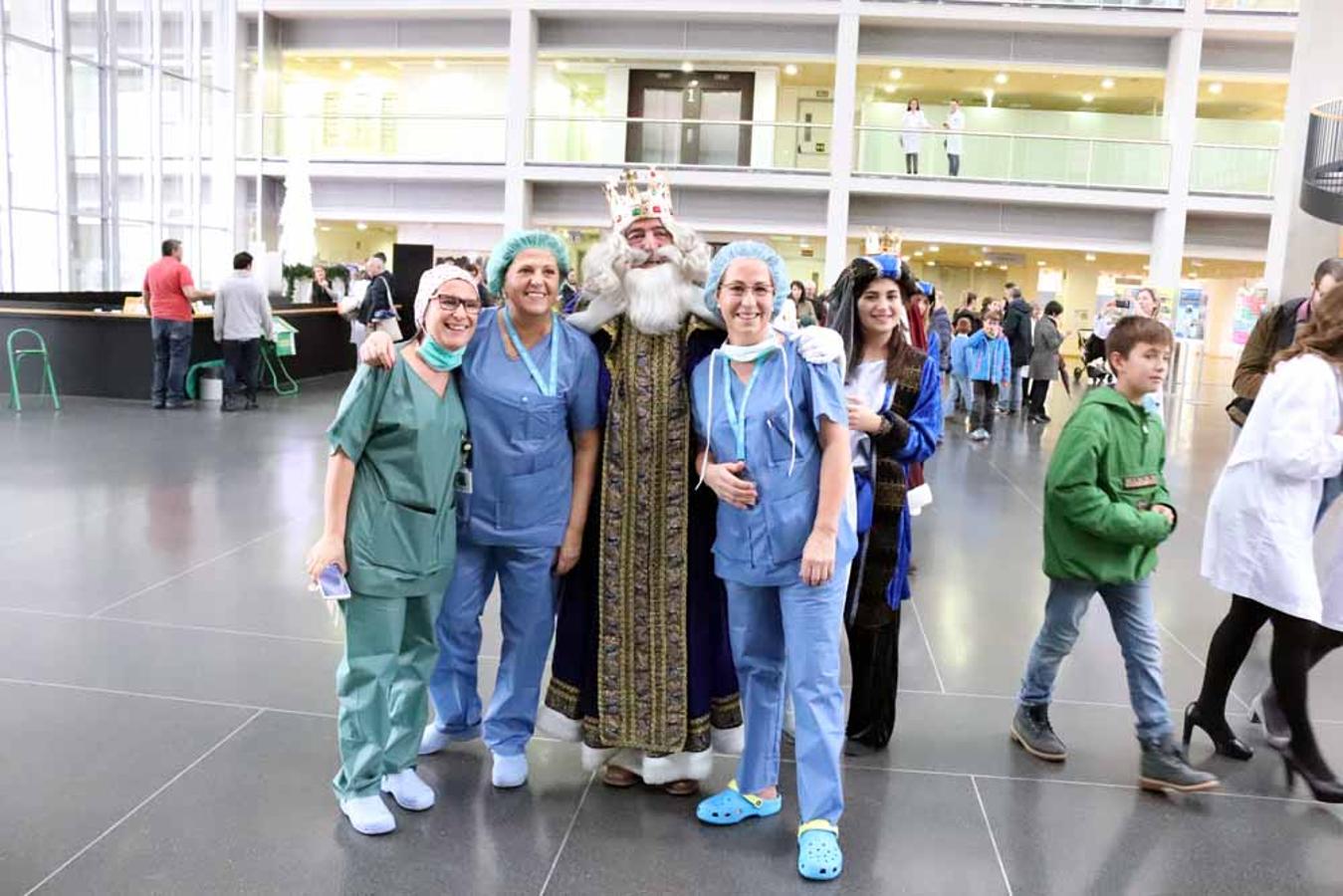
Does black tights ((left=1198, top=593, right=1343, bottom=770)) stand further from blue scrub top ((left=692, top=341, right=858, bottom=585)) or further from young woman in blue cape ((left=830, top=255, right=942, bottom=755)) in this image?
blue scrub top ((left=692, top=341, right=858, bottom=585))

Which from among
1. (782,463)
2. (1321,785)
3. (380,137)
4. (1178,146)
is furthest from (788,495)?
(380,137)

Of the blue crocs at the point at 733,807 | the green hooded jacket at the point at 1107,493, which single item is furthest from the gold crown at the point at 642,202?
the blue crocs at the point at 733,807

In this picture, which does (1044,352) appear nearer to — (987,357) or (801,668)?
(987,357)

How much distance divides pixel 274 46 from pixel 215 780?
25.0m

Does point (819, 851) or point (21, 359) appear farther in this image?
point (21, 359)

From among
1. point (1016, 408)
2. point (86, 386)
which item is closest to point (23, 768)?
point (86, 386)

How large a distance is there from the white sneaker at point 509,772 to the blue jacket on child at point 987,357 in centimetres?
Answer: 1093

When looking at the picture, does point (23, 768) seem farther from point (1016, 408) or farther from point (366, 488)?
point (1016, 408)

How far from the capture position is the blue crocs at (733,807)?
330 centimetres

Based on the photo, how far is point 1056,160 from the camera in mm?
22562

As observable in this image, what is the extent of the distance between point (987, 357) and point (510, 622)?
11.0 metres

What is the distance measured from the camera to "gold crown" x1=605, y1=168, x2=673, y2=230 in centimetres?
344

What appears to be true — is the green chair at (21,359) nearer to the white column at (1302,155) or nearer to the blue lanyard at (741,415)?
the blue lanyard at (741,415)

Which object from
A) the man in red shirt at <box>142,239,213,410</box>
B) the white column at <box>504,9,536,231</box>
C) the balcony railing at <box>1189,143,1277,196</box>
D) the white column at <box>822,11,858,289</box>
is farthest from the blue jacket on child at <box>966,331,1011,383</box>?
the white column at <box>504,9,536,231</box>
